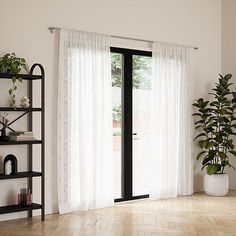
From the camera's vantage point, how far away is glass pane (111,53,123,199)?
696cm

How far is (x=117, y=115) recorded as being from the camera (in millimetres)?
7004

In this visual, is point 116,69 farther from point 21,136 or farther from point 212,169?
point 212,169

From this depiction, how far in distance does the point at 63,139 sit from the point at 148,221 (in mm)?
1475

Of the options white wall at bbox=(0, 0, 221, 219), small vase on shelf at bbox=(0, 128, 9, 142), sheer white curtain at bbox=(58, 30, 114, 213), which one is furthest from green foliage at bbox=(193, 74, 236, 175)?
small vase on shelf at bbox=(0, 128, 9, 142)

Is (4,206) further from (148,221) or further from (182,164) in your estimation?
(182,164)

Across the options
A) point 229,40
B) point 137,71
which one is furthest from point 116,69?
point 229,40

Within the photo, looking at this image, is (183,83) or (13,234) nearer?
(13,234)

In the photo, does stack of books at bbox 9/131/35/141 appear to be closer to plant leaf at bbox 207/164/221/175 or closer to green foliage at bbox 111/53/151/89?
green foliage at bbox 111/53/151/89

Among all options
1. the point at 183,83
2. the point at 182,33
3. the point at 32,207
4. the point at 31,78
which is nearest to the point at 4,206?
the point at 32,207

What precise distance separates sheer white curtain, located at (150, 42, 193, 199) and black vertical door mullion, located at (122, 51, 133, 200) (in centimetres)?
34

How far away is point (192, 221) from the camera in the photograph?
19.0 ft

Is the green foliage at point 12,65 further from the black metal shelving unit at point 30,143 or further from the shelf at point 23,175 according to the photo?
the shelf at point 23,175

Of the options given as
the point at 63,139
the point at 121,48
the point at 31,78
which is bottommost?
the point at 63,139

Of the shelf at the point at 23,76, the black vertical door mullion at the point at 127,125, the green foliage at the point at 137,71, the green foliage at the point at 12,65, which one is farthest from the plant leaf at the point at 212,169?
the green foliage at the point at 12,65
